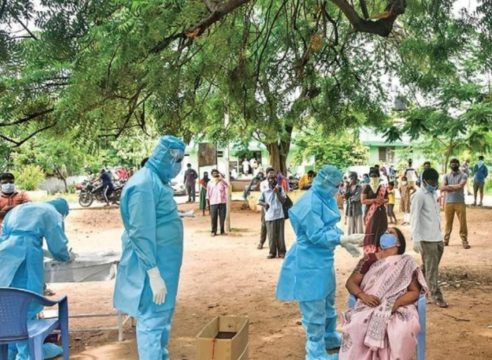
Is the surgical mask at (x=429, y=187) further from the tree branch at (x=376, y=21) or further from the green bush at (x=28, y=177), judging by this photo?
the green bush at (x=28, y=177)

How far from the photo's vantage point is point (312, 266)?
15.3 ft

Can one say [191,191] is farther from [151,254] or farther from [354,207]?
[151,254]

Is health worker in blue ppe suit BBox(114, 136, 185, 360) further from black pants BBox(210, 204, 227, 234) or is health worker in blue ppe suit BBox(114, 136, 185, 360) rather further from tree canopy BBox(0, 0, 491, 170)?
black pants BBox(210, 204, 227, 234)

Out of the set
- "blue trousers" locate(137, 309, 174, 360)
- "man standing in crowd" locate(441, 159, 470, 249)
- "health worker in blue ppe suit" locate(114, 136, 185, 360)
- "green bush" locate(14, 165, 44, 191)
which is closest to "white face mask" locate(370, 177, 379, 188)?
"man standing in crowd" locate(441, 159, 470, 249)

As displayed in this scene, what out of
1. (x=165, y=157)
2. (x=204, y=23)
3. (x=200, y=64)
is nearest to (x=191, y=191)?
(x=200, y=64)

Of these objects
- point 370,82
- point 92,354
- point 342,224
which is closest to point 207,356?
point 92,354

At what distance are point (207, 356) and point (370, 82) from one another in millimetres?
5150

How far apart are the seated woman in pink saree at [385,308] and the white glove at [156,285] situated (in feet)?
4.46

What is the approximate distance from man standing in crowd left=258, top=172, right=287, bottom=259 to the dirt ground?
1.13 ft

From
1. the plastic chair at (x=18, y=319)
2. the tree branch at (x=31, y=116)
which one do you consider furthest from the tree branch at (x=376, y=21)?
the plastic chair at (x=18, y=319)

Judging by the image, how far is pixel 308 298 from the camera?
4.59 metres

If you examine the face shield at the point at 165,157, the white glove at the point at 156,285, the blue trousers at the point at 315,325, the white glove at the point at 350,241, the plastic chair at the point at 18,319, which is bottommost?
the blue trousers at the point at 315,325

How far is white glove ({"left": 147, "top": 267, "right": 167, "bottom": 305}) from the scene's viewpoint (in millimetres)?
3752

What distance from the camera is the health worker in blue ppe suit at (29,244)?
4.38 meters
